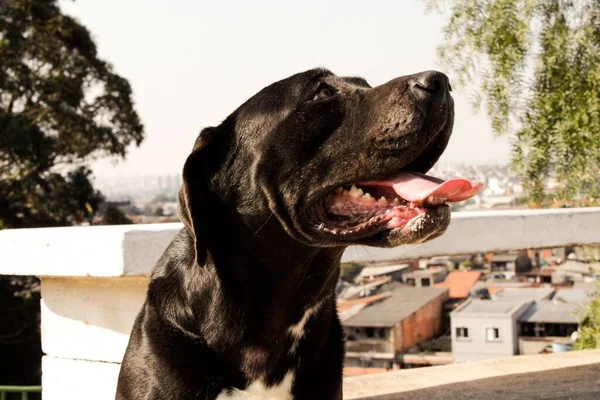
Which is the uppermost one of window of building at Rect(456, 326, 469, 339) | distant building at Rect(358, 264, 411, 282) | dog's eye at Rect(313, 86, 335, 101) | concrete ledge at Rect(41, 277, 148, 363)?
dog's eye at Rect(313, 86, 335, 101)

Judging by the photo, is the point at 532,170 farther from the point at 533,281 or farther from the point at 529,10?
the point at 533,281

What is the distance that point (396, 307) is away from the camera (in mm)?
17547

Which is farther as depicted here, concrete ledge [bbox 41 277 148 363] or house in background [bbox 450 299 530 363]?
house in background [bbox 450 299 530 363]

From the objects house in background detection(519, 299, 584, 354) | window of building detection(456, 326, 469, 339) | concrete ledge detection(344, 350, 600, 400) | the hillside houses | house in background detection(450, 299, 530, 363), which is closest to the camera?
concrete ledge detection(344, 350, 600, 400)

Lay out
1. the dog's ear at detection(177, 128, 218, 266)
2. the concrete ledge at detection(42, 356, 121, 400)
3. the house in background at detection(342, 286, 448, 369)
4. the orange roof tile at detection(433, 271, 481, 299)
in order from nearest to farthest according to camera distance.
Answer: the dog's ear at detection(177, 128, 218, 266), the concrete ledge at detection(42, 356, 121, 400), the house in background at detection(342, 286, 448, 369), the orange roof tile at detection(433, 271, 481, 299)

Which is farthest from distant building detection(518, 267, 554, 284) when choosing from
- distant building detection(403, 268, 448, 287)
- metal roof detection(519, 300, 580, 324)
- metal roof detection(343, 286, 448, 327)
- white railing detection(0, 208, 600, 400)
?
white railing detection(0, 208, 600, 400)

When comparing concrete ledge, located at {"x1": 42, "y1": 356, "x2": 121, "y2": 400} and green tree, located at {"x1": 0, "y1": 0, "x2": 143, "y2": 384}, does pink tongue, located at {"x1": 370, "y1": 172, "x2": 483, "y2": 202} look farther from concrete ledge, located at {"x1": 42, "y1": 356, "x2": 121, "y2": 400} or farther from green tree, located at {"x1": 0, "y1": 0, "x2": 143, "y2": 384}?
green tree, located at {"x1": 0, "y1": 0, "x2": 143, "y2": 384}

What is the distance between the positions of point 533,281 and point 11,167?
13254 millimetres

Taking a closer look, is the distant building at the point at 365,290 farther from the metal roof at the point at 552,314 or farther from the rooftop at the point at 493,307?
the metal roof at the point at 552,314

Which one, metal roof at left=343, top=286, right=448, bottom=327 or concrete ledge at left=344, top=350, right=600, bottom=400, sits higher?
concrete ledge at left=344, top=350, right=600, bottom=400

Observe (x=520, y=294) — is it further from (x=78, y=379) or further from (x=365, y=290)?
(x=78, y=379)

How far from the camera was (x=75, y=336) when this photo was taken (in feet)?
10.3

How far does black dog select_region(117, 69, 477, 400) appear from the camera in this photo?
7.85 ft

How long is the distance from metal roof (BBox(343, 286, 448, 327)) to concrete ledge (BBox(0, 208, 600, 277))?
12436 mm
